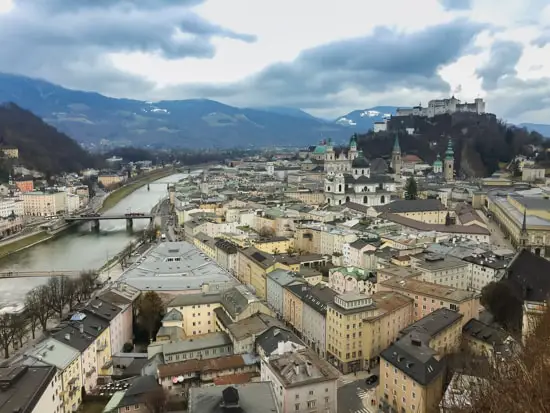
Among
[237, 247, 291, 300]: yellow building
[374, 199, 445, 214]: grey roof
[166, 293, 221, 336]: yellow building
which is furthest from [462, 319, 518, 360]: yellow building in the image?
[374, 199, 445, 214]: grey roof

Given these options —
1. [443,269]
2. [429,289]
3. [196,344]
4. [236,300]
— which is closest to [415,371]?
[429,289]

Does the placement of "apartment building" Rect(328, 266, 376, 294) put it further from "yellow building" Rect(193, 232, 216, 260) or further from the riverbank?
the riverbank

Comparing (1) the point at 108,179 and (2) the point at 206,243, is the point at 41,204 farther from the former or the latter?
(1) the point at 108,179

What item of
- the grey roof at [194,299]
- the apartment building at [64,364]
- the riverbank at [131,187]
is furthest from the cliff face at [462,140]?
the apartment building at [64,364]

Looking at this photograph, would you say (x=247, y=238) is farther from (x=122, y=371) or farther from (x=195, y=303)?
(x=122, y=371)

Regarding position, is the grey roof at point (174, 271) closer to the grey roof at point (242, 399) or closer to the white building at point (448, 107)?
the grey roof at point (242, 399)
